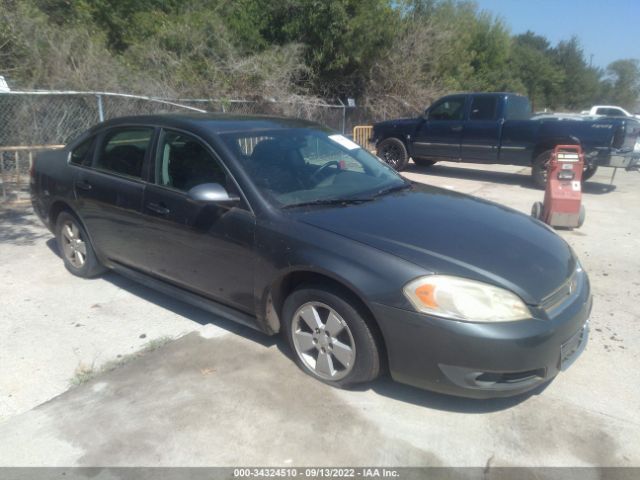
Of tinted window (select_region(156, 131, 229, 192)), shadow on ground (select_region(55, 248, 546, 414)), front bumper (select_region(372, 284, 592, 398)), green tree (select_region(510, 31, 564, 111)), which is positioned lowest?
shadow on ground (select_region(55, 248, 546, 414))

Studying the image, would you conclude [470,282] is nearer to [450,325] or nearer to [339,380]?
[450,325]

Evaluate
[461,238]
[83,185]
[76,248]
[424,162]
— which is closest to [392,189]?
[461,238]

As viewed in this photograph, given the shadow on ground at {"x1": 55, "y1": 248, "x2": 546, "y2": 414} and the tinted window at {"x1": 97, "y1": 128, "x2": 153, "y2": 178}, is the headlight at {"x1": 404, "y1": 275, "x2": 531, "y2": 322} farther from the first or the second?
the tinted window at {"x1": 97, "y1": 128, "x2": 153, "y2": 178}

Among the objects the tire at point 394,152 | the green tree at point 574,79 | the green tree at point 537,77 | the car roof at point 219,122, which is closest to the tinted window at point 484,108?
the tire at point 394,152

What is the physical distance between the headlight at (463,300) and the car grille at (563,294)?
0.20m

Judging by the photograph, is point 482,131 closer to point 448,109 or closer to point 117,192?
point 448,109

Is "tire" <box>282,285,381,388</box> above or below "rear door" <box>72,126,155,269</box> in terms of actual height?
below

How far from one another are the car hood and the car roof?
0.99m

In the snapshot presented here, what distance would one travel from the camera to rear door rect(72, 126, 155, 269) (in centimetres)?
412

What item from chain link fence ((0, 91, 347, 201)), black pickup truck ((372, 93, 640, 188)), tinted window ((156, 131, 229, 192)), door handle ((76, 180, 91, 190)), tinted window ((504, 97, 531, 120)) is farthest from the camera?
tinted window ((504, 97, 531, 120))

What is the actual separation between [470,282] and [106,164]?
3.29 metres

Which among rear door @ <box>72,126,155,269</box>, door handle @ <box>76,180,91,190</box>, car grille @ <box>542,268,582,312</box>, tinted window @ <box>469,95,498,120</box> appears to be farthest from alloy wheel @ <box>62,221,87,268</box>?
tinted window @ <box>469,95,498,120</box>

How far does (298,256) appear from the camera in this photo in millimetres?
3107

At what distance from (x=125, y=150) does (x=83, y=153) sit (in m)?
0.66
